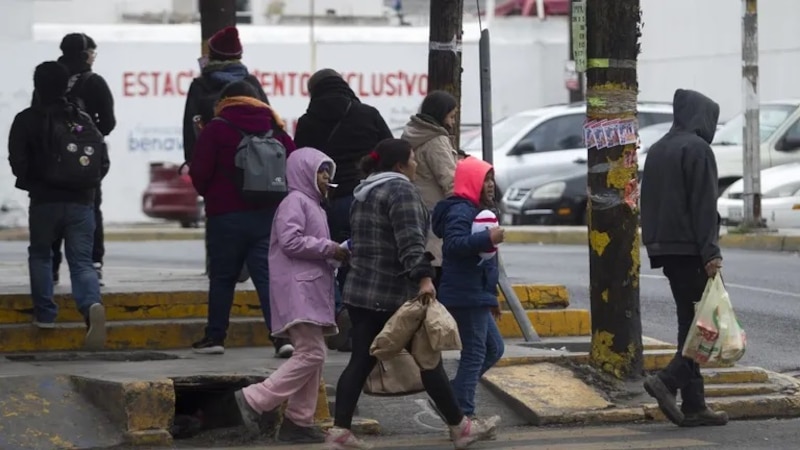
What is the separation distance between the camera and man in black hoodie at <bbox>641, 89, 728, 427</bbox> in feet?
28.2

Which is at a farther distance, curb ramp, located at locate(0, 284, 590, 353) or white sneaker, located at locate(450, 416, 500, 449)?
curb ramp, located at locate(0, 284, 590, 353)

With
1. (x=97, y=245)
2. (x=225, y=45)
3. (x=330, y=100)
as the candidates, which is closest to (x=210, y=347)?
(x=330, y=100)

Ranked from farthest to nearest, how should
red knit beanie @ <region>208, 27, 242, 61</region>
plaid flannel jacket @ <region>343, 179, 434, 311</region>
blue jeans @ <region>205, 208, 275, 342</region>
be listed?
red knit beanie @ <region>208, 27, 242, 61</region> < blue jeans @ <region>205, 208, 275, 342</region> < plaid flannel jacket @ <region>343, 179, 434, 311</region>

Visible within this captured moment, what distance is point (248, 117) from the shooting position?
373 inches

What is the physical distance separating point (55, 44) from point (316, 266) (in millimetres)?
19493

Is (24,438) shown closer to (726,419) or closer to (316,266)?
(316,266)

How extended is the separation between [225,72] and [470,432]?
A: 333 cm

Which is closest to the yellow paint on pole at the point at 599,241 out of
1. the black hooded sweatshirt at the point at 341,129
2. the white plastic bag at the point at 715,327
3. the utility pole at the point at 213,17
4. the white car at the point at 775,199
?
the white plastic bag at the point at 715,327

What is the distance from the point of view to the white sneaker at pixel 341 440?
7953 millimetres

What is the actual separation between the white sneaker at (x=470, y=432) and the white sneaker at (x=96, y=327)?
2.59 meters

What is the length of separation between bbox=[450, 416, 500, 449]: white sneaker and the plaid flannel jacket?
680mm

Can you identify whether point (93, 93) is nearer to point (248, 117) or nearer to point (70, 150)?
point (70, 150)

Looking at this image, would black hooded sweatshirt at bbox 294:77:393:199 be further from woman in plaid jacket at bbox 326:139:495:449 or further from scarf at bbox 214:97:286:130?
woman in plaid jacket at bbox 326:139:495:449

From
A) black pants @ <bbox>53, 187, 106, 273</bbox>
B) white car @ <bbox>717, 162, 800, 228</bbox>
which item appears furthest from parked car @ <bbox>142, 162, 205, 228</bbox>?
black pants @ <bbox>53, 187, 106, 273</bbox>
